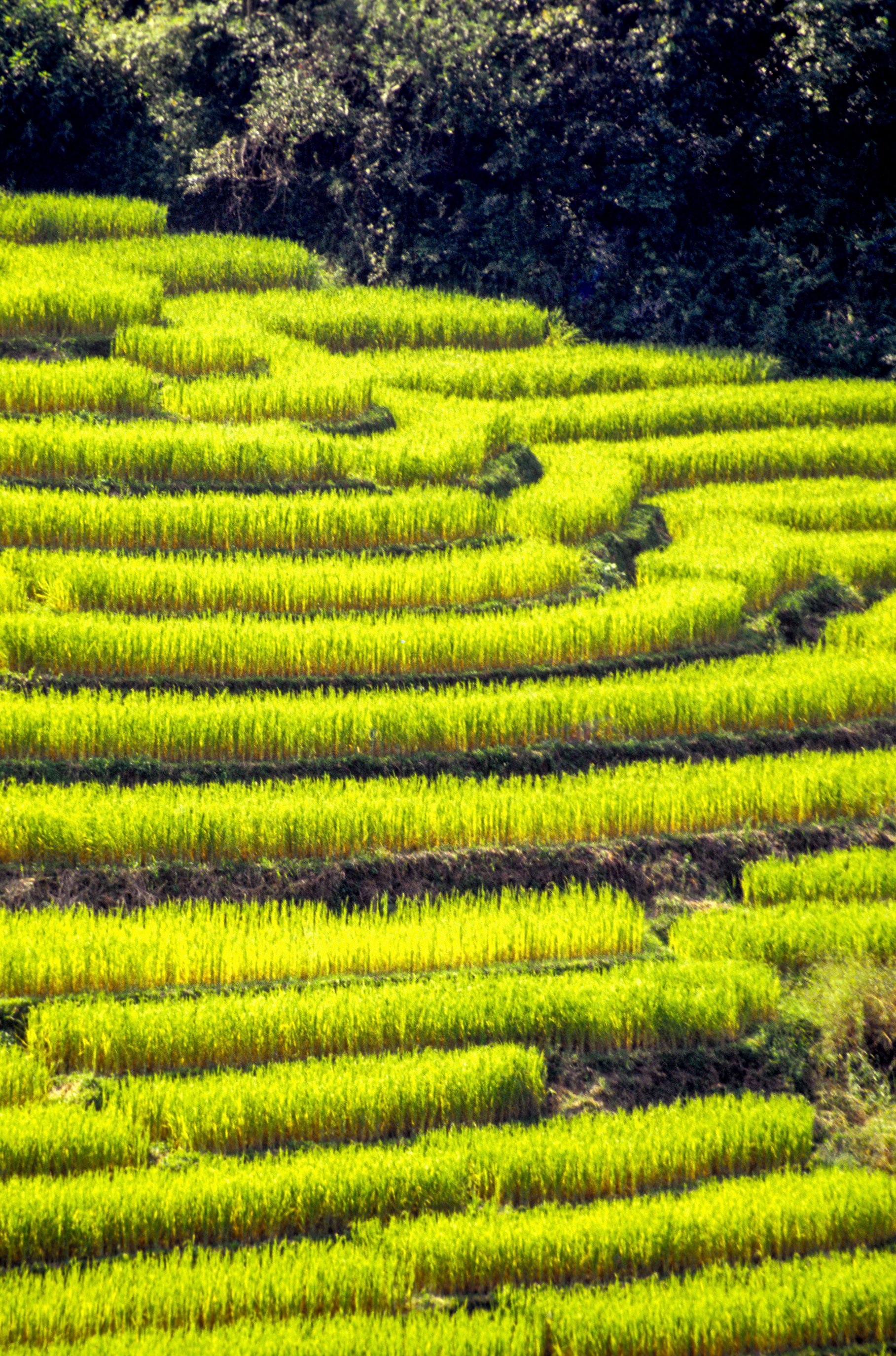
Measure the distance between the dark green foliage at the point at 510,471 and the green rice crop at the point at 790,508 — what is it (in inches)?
44.5

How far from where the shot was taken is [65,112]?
16.2 m

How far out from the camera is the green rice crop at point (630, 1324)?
4.90 m

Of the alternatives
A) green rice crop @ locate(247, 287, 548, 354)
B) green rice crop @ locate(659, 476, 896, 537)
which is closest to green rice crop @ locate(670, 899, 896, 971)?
green rice crop @ locate(659, 476, 896, 537)

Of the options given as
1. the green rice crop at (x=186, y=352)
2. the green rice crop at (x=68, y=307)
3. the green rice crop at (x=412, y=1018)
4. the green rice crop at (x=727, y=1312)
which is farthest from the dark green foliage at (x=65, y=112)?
the green rice crop at (x=727, y=1312)

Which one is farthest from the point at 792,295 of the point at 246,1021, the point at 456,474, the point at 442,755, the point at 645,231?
the point at 246,1021

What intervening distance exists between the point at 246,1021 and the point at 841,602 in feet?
20.4

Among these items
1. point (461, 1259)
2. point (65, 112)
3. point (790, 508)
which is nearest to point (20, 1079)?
point (461, 1259)

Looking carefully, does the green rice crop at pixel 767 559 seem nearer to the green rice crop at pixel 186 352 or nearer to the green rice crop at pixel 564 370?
the green rice crop at pixel 564 370

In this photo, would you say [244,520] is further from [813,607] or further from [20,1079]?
[20,1079]

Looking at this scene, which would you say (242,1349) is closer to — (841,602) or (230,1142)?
(230,1142)

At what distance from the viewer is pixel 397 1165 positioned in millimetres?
5793

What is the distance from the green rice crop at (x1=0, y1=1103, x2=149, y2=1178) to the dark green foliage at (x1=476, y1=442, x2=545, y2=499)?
6.79 metres

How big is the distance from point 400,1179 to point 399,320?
407 inches

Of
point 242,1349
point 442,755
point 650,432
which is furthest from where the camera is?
point 650,432
